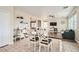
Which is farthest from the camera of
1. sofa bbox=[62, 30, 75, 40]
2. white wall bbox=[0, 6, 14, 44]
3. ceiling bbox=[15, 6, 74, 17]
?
sofa bbox=[62, 30, 75, 40]

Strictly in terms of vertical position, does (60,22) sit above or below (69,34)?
above

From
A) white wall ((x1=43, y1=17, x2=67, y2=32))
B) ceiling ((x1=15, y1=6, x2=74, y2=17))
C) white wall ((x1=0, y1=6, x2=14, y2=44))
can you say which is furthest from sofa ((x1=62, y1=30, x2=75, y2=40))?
white wall ((x1=0, y1=6, x2=14, y2=44))

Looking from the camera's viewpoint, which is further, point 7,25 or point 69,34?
point 69,34

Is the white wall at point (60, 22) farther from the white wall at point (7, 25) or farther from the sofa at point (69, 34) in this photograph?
the white wall at point (7, 25)

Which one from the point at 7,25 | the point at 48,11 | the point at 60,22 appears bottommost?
the point at 7,25

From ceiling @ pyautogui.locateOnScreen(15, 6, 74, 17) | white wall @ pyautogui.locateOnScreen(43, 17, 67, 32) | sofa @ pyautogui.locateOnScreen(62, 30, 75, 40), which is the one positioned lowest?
sofa @ pyautogui.locateOnScreen(62, 30, 75, 40)

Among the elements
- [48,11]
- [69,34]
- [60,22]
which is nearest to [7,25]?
[48,11]

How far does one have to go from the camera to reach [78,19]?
18.4 ft

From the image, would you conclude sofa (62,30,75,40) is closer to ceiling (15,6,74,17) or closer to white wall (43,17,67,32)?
white wall (43,17,67,32)

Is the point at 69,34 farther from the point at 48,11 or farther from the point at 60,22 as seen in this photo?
the point at 48,11

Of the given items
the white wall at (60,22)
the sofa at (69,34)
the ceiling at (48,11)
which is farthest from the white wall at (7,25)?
the sofa at (69,34)

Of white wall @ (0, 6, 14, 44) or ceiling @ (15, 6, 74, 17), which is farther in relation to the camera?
ceiling @ (15, 6, 74, 17)

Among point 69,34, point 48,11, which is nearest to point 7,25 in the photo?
point 48,11
